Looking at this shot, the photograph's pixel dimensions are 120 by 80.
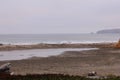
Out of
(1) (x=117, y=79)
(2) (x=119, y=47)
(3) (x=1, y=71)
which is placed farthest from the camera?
(2) (x=119, y=47)

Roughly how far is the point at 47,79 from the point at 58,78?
1.71 feet

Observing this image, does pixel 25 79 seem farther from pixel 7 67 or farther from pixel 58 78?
pixel 7 67

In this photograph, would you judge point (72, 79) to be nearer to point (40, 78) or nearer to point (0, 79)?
point (40, 78)

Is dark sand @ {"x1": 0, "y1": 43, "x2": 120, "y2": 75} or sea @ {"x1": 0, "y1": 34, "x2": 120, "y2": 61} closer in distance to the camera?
dark sand @ {"x1": 0, "y1": 43, "x2": 120, "y2": 75}

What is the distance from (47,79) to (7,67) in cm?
368

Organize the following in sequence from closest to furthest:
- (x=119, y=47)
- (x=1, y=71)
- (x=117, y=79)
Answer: (x=117, y=79) → (x=1, y=71) → (x=119, y=47)

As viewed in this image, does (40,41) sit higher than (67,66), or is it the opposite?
(67,66)

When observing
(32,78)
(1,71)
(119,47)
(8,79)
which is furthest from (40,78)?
(119,47)

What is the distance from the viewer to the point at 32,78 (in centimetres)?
1647

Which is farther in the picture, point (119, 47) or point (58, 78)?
point (119, 47)

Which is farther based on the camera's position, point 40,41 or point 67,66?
point 40,41

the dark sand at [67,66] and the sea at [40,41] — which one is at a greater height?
the dark sand at [67,66]

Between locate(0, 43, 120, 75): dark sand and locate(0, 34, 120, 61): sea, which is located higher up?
locate(0, 43, 120, 75): dark sand

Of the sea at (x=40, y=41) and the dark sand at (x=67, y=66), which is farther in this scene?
the sea at (x=40, y=41)
